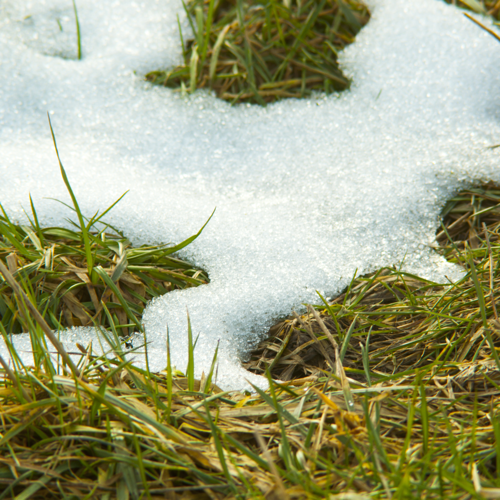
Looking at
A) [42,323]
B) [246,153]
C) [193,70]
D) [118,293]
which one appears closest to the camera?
[42,323]

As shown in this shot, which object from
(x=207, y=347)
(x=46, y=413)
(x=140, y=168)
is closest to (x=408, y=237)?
(x=207, y=347)

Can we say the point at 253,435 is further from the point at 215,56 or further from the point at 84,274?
the point at 215,56

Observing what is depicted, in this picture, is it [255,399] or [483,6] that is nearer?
[255,399]

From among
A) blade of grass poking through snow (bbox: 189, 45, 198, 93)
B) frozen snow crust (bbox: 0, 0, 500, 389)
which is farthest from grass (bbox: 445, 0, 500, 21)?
blade of grass poking through snow (bbox: 189, 45, 198, 93)

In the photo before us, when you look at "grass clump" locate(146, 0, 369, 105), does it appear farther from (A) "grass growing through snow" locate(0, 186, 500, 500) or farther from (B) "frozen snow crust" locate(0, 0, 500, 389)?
(A) "grass growing through snow" locate(0, 186, 500, 500)

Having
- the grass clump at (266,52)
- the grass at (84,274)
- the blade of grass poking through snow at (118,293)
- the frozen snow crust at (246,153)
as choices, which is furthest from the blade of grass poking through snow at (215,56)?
the blade of grass poking through snow at (118,293)

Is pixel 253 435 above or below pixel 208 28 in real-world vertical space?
below

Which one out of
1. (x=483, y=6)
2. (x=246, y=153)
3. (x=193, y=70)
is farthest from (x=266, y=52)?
(x=483, y=6)
